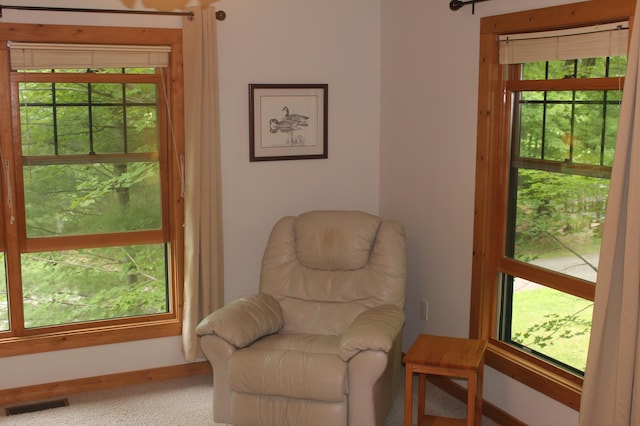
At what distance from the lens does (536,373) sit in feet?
11.9

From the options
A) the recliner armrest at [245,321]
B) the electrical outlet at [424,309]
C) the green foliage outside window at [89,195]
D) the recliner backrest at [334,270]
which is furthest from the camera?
the electrical outlet at [424,309]

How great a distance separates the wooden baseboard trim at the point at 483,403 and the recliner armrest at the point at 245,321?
3.38 feet

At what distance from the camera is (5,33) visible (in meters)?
3.94

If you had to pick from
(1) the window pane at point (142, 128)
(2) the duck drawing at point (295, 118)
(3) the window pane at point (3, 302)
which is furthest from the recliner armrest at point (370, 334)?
(3) the window pane at point (3, 302)

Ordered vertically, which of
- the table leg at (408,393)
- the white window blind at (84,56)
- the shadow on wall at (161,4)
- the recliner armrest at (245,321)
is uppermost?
the shadow on wall at (161,4)

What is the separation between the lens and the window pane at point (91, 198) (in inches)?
167

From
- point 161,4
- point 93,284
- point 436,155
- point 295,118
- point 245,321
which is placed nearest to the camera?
point 245,321

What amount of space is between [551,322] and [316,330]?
1.23 metres

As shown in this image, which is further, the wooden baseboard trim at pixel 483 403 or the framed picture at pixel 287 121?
the framed picture at pixel 287 121

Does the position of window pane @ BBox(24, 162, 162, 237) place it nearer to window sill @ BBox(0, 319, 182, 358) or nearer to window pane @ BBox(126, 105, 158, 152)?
window pane @ BBox(126, 105, 158, 152)

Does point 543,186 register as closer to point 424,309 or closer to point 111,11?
point 424,309

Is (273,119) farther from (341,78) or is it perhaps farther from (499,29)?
(499,29)

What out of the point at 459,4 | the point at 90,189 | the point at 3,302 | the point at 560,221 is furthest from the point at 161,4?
the point at 560,221

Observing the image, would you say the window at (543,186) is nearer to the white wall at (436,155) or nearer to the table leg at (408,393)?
the white wall at (436,155)
